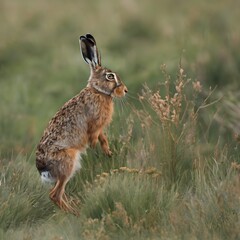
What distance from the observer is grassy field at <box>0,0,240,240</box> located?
8414 mm

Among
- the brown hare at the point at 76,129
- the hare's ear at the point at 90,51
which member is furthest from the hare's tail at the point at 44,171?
the hare's ear at the point at 90,51

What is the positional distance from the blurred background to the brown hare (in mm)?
1433

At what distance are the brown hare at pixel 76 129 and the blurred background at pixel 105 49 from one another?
4.70ft

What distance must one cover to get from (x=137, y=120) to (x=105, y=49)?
6421mm

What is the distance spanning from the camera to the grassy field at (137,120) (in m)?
8.41

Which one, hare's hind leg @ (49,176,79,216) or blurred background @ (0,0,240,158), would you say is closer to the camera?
hare's hind leg @ (49,176,79,216)

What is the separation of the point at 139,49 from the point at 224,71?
3.47 metres

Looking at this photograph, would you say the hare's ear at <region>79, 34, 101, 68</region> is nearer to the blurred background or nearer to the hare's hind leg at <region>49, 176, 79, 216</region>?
the hare's hind leg at <region>49, 176, 79, 216</region>

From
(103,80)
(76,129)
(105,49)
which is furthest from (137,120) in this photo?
(105,49)

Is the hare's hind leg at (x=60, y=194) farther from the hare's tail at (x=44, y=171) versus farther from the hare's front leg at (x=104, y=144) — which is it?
the hare's front leg at (x=104, y=144)

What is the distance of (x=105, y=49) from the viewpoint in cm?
1686

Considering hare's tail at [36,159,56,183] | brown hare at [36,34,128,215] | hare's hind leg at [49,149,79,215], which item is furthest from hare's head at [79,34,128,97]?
hare's tail at [36,159,56,183]

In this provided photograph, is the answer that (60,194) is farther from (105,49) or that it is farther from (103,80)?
(105,49)

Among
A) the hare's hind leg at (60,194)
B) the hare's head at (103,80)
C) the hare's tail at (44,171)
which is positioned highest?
the hare's head at (103,80)
